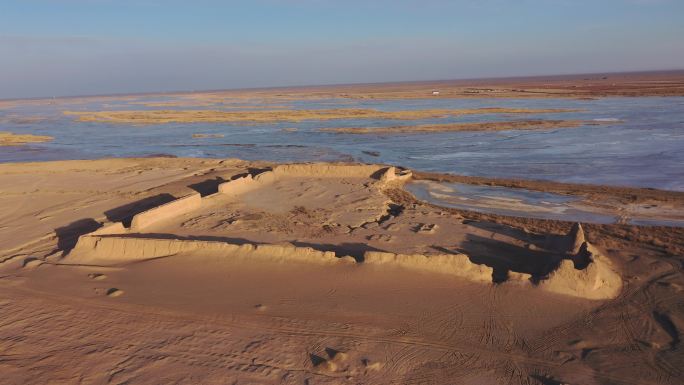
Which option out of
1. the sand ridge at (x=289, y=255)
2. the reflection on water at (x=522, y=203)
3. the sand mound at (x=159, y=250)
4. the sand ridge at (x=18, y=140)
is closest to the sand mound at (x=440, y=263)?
the sand ridge at (x=289, y=255)

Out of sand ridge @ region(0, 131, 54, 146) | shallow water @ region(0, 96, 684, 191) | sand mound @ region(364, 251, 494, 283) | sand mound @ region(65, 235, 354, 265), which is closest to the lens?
sand mound @ region(364, 251, 494, 283)

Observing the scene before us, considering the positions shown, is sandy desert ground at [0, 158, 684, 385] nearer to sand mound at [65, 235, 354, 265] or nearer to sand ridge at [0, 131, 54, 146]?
sand mound at [65, 235, 354, 265]

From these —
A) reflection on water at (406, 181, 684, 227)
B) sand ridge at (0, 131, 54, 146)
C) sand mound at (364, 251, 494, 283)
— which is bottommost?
reflection on water at (406, 181, 684, 227)

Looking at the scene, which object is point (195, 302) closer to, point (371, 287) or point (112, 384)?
point (112, 384)

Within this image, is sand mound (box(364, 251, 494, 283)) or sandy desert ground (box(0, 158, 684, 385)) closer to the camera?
sandy desert ground (box(0, 158, 684, 385))

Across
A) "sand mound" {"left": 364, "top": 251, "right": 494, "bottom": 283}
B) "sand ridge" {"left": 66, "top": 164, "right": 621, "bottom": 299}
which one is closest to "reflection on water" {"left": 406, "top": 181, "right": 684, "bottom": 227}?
"sand ridge" {"left": 66, "top": 164, "right": 621, "bottom": 299}

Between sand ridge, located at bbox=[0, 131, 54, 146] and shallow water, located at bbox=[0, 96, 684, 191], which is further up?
sand ridge, located at bbox=[0, 131, 54, 146]

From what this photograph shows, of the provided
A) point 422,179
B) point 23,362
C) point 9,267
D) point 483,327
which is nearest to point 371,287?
Answer: point 483,327
